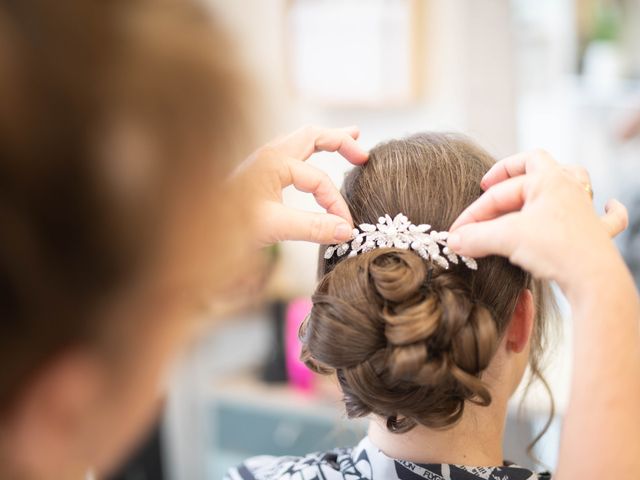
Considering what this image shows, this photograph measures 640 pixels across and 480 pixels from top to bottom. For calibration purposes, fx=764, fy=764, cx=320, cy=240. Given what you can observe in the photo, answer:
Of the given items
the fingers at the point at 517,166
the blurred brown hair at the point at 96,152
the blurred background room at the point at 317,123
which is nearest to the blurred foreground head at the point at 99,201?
the blurred brown hair at the point at 96,152

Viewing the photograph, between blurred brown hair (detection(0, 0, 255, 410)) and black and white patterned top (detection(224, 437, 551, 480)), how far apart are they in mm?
487

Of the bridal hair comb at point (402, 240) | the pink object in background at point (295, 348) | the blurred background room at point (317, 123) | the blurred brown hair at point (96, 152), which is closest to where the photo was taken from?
the blurred brown hair at point (96, 152)

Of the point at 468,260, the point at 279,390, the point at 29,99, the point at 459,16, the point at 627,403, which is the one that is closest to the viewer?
the point at 29,99

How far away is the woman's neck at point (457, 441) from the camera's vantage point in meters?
0.90

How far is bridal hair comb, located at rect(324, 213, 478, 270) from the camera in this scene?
862mm

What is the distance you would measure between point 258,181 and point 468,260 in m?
0.28

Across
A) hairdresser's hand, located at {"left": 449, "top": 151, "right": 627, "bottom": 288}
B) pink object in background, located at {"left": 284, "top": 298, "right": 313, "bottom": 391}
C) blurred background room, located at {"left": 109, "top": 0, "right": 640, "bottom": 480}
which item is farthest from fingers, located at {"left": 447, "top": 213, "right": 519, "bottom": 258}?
pink object in background, located at {"left": 284, "top": 298, "right": 313, "bottom": 391}

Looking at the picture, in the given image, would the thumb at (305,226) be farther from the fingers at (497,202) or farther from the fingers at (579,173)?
the fingers at (579,173)

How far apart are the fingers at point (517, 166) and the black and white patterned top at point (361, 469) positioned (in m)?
0.33

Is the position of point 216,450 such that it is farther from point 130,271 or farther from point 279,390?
point 130,271

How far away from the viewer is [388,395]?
0.83 metres

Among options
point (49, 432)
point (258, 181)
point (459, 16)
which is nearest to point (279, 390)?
point (459, 16)

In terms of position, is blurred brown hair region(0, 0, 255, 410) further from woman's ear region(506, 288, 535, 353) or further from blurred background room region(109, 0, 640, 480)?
blurred background room region(109, 0, 640, 480)

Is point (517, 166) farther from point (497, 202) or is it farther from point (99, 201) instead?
point (99, 201)
